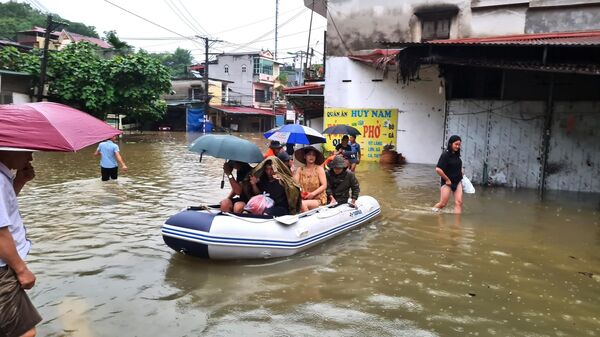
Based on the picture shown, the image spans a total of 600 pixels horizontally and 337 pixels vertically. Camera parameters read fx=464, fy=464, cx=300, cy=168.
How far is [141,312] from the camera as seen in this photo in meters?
4.44

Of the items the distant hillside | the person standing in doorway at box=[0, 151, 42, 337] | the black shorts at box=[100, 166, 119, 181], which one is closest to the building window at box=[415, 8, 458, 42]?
the black shorts at box=[100, 166, 119, 181]

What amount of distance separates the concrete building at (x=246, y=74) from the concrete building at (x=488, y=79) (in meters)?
35.3

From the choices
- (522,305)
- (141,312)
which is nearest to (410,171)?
(522,305)

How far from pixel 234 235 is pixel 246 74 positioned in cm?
4949

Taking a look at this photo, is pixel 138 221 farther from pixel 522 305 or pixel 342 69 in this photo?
pixel 342 69

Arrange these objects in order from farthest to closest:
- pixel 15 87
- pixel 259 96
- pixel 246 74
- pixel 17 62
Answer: pixel 259 96
pixel 246 74
pixel 17 62
pixel 15 87

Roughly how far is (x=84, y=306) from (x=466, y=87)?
1234cm

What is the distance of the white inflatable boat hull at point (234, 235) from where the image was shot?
5.53 meters

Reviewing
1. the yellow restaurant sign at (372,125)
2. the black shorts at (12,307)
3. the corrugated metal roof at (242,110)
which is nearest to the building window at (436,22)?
the yellow restaurant sign at (372,125)

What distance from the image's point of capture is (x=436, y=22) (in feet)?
54.7

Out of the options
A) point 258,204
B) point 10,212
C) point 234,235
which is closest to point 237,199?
point 258,204

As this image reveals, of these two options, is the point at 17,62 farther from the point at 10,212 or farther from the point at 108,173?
the point at 10,212

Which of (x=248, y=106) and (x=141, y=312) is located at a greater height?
(x=248, y=106)

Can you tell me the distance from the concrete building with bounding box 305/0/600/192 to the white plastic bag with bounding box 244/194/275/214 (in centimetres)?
646
